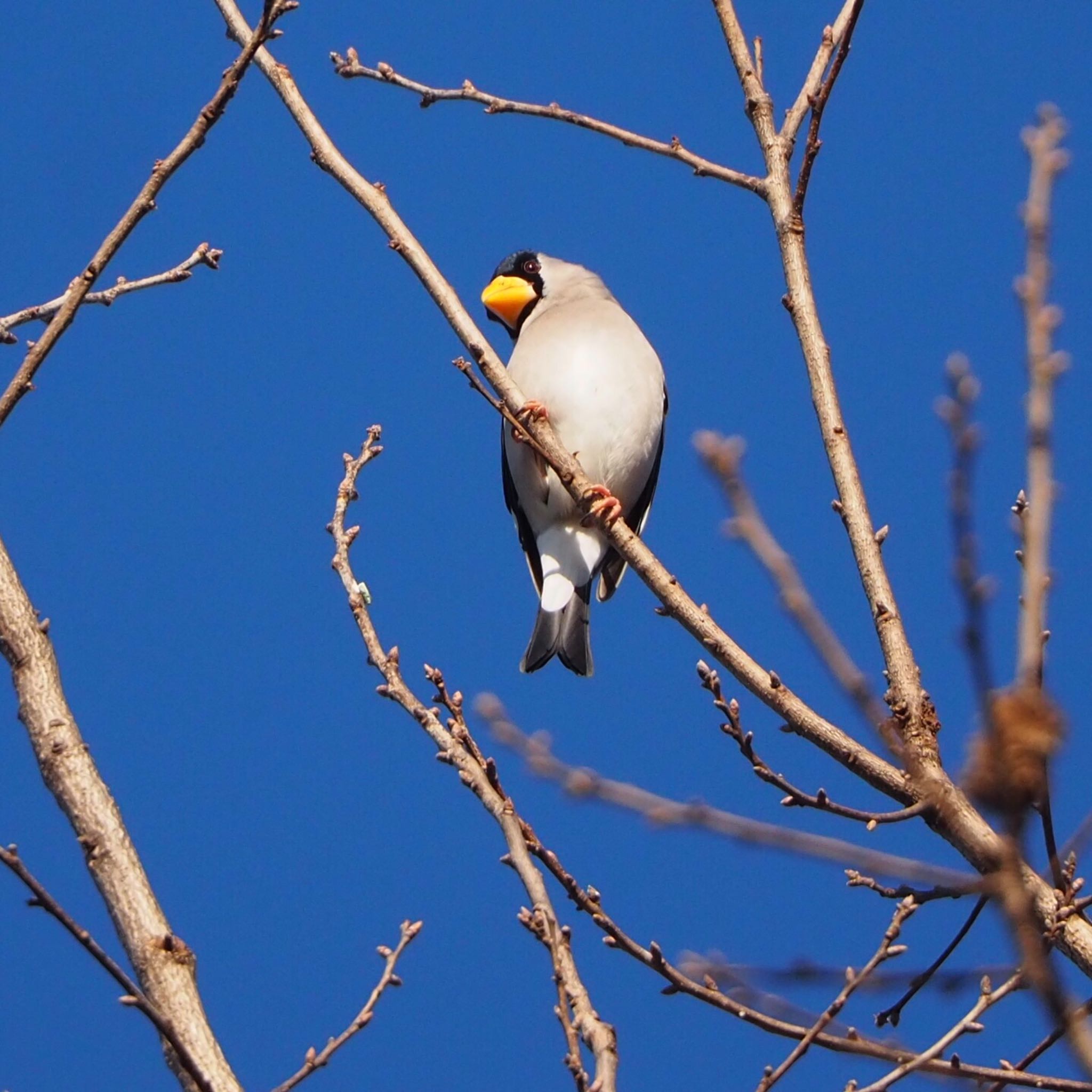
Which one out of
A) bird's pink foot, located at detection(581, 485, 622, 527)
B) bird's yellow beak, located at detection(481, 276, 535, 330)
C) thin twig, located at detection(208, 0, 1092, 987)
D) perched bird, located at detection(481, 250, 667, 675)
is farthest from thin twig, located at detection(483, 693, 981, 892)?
bird's yellow beak, located at detection(481, 276, 535, 330)

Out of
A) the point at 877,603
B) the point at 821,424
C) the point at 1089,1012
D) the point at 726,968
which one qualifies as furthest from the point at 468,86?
the point at 1089,1012

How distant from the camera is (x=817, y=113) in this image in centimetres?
282

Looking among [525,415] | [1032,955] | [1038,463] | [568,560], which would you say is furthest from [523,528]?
[1032,955]

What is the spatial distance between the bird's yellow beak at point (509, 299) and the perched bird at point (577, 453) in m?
0.84

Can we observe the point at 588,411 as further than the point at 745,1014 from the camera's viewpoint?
Yes

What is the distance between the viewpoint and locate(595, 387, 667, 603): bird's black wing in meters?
5.03

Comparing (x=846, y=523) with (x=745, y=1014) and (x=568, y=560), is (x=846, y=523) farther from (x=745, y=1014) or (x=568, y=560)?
(x=568, y=560)

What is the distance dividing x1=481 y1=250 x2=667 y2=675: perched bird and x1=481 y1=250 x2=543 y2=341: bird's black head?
2.77ft

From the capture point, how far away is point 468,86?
3.32m

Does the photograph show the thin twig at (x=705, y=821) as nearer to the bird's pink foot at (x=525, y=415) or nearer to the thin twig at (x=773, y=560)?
the thin twig at (x=773, y=560)

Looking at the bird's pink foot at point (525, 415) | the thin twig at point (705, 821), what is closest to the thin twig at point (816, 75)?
the bird's pink foot at point (525, 415)

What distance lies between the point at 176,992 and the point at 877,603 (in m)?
1.19

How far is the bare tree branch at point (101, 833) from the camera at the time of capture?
1.90m

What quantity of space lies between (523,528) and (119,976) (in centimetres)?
351
